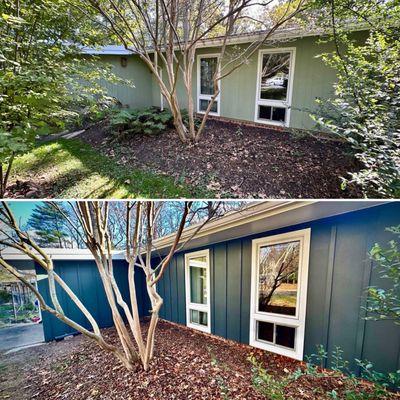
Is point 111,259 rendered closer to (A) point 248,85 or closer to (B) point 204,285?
(B) point 204,285

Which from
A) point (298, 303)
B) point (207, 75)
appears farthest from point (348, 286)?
point (207, 75)

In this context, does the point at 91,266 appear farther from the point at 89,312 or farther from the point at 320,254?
the point at 320,254

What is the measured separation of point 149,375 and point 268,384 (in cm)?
52

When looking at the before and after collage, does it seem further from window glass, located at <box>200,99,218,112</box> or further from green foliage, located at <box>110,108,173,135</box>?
window glass, located at <box>200,99,218,112</box>

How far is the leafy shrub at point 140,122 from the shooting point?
4.15m

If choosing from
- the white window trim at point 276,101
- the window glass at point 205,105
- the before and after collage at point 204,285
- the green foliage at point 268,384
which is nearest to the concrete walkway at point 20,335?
the before and after collage at point 204,285

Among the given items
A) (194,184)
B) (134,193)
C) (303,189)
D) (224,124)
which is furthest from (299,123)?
(134,193)

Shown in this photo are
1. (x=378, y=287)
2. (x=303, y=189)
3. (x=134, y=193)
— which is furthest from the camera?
(x=303, y=189)

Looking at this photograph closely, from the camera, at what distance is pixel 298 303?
1049mm

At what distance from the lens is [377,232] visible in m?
0.90

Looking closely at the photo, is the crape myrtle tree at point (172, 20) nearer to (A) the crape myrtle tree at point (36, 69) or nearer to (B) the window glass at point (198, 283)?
(A) the crape myrtle tree at point (36, 69)

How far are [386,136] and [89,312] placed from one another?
7.03 feet

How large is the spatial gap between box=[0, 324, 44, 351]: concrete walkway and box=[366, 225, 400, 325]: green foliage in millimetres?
1288

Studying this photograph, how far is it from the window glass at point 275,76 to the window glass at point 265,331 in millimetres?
4513
